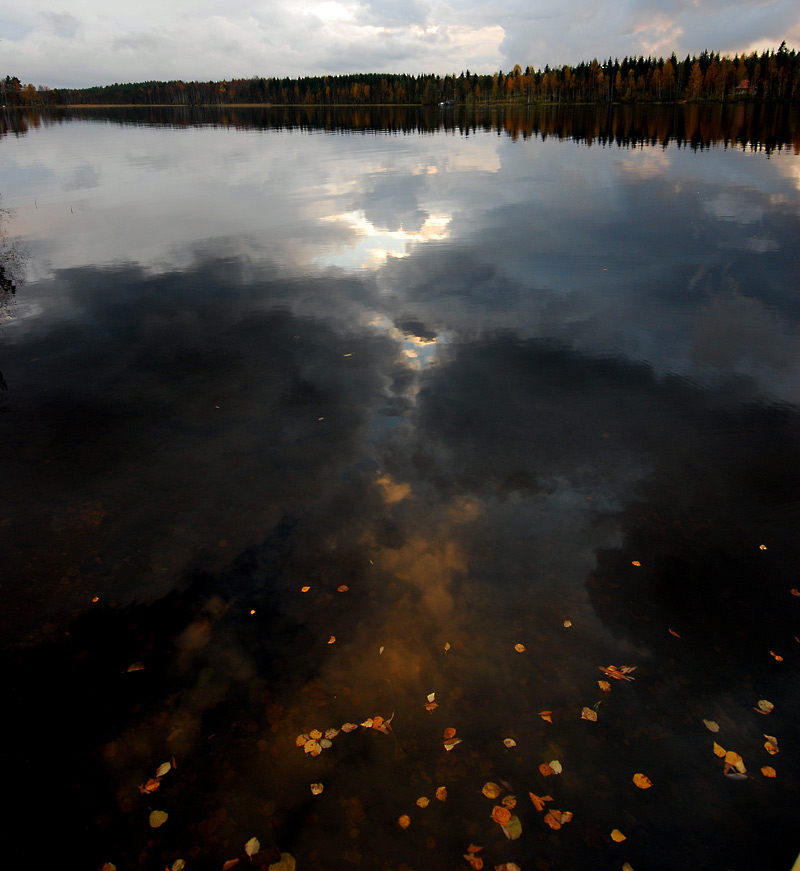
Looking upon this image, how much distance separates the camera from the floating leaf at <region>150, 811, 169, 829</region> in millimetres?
4520

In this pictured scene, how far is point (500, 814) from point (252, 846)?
2102 mm

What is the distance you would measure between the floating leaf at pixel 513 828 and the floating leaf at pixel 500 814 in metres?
0.03

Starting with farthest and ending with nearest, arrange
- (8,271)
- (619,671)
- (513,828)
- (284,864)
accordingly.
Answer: (8,271) < (619,671) < (513,828) < (284,864)

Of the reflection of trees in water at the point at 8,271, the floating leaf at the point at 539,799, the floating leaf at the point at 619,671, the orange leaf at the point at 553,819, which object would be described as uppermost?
the reflection of trees in water at the point at 8,271

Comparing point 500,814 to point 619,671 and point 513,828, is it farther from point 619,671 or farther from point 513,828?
point 619,671

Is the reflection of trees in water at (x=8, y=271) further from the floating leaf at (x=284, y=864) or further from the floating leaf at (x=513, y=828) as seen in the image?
the floating leaf at (x=513, y=828)

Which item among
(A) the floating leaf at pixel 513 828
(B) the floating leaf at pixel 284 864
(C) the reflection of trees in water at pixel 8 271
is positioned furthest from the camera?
(C) the reflection of trees in water at pixel 8 271

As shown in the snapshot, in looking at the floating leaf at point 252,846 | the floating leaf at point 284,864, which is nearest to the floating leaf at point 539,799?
the floating leaf at point 284,864

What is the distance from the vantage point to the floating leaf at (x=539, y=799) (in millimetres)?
4609

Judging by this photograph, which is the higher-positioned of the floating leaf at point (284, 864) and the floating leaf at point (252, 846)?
the floating leaf at point (252, 846)

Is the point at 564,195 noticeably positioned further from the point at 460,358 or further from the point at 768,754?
the point at 768,754

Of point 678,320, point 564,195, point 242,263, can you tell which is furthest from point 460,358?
point 564,195

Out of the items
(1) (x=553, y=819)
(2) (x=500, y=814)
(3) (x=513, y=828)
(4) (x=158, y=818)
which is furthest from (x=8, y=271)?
(1) (x=553, y=819)

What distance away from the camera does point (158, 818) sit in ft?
15.0
